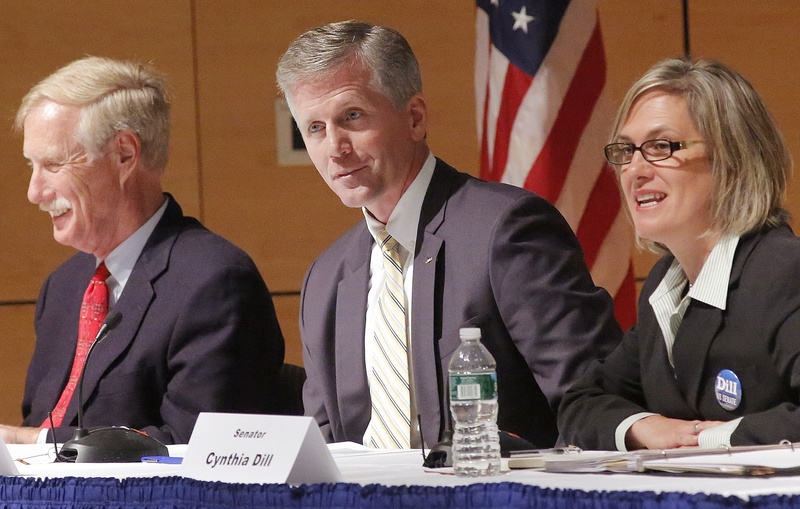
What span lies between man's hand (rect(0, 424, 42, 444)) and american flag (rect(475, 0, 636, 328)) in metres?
1.66

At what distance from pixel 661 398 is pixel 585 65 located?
174 cm

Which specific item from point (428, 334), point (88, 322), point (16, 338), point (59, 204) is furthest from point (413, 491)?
point (16, 338)

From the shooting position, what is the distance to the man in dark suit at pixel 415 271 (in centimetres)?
261

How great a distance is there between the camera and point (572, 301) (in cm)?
260

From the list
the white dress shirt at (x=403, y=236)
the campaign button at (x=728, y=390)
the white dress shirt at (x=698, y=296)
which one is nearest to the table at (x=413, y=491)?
the white dress shirt at (x=698, y=296)

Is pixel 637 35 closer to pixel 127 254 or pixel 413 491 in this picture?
pixel 127 254

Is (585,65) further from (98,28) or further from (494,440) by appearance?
(98,28)

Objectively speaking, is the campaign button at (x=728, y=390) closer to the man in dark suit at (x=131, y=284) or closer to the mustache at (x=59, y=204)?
the man in dark suit at (x=131, y=284)

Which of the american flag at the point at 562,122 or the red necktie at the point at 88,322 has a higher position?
the american flag at the point at 562,122

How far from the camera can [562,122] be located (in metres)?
3.71

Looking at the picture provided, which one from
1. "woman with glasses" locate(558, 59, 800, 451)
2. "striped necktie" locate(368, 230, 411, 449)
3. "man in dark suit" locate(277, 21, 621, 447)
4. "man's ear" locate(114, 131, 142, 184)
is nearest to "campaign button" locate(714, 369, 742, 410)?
"woman with glasses" locate(558, 59, 800, 451)

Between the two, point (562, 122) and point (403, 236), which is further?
point (562, 122)

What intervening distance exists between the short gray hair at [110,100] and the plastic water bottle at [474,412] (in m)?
1.97

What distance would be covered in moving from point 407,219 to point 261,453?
4.26 ft
